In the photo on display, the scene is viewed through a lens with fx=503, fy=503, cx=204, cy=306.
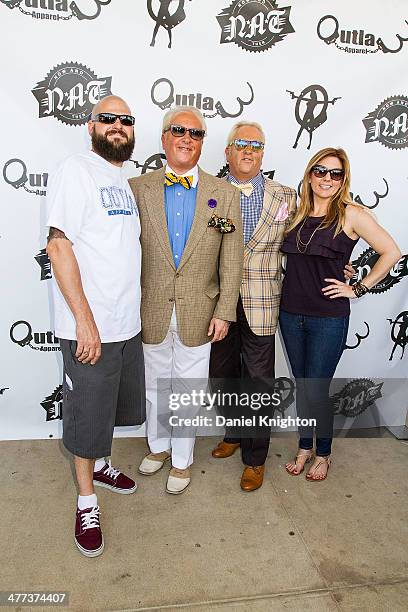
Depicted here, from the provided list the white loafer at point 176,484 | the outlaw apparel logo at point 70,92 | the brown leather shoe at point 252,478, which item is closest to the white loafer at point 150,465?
the white loafer at point 176,484

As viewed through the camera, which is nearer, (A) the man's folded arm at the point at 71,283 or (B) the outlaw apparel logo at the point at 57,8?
→ (A) the man's folded arm at the point at 71,283

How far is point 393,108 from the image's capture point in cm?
304

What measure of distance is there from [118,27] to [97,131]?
3.04 feet

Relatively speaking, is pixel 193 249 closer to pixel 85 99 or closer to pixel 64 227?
pixel 64 227

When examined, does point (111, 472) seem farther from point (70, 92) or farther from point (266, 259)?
point (70, 92)

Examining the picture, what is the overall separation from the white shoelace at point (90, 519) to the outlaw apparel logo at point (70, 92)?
6.68 feet

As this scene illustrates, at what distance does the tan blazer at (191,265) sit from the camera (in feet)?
7.86

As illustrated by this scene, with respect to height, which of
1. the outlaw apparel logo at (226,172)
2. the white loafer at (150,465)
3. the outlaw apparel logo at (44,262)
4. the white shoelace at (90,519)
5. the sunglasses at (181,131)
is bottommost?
the white loafer at (150,465)

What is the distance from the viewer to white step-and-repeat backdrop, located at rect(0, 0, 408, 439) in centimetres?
270

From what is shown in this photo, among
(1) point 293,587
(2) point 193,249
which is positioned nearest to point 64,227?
(2) point 193,249

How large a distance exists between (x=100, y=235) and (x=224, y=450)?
1637mm

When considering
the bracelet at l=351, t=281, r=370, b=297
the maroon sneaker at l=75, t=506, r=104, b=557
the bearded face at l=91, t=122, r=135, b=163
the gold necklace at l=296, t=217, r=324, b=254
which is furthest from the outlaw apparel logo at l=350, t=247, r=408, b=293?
the maroon sneaker at l=75, t=506, r=104, b=557

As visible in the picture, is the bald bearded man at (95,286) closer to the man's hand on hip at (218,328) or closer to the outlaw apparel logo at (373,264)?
the man's hand on hip at (218,328)

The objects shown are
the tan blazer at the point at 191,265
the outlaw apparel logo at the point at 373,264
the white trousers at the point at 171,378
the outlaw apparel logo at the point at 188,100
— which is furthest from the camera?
the outlaw apparel logo at the point at 373,264
